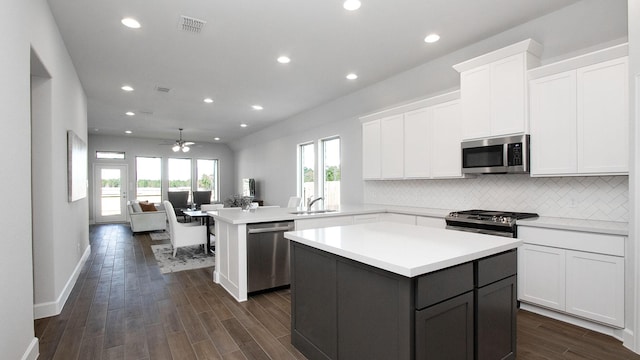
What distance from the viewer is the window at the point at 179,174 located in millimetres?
11289

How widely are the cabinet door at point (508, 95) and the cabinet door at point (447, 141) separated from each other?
0.50 m

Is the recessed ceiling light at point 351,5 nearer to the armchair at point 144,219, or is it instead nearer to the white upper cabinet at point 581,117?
the white upper cabinet at point 581,117

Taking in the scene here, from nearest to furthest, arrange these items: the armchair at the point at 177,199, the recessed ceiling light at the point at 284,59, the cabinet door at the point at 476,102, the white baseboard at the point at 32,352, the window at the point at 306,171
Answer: the white baseboard at the point at 32,352, the cabinet door at the point at 476,102, the recessed ceiling light at the point at 284,59, the window at the point at 306,171, the armchair at the point at 177,199

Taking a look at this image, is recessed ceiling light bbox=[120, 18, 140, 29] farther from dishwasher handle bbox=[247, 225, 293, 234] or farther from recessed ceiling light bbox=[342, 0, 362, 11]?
dishwasher handle bbox=[247, 225, 293, 234]

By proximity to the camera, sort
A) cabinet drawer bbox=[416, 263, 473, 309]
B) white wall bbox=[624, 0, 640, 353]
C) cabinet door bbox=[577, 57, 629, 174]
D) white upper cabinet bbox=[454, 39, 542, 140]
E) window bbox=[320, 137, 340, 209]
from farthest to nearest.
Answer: window bbox=[320, 137, 340, 209]
white upper cabinet bbox=[454, 39, 542, 140]
cabinet door bbox=[577, 57, 629, 174]
white wall bbox=[624, 0, 640, 353]
cabinet drawer bbox=[416, 263, 473, 309]

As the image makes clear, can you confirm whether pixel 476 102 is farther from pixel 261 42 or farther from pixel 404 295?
pixel 404 295

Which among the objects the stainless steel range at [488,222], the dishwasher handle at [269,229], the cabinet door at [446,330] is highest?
the stainless steel range at [488,222]

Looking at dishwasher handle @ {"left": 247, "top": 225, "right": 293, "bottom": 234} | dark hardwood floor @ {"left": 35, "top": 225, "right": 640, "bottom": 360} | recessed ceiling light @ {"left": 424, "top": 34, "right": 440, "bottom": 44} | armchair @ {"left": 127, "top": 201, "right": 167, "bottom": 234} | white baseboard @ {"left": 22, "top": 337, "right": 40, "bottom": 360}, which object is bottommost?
dark hardwood floor @ {"left": 35, "top": 225, "right": 640, "bottom": 360}

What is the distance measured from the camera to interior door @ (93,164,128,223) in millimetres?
10117

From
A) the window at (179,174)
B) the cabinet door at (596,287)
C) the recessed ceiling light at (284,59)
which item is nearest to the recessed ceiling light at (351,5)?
the recessed ceiling light at (284,59)

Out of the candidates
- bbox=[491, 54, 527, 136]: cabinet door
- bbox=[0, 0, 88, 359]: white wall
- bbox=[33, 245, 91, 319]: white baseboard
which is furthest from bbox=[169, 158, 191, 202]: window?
bbox=[491, 54, 527, 136]: cabinet door

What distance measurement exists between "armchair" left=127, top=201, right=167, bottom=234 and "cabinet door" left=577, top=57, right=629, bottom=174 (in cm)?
814

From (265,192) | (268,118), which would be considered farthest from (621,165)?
(265,192)

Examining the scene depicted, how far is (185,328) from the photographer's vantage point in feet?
9.03
